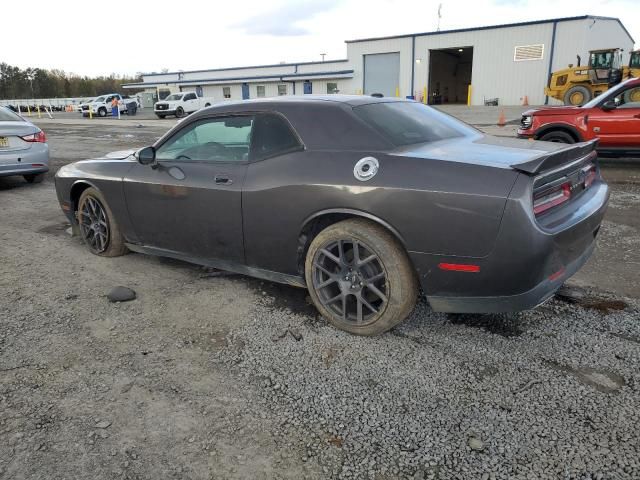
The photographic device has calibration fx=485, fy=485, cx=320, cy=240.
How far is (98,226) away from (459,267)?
11.6ft

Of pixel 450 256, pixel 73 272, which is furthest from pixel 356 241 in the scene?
pixel 73 272

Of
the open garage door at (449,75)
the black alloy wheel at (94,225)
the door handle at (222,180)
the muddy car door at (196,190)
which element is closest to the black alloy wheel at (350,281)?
the muddy car door at (196,190)

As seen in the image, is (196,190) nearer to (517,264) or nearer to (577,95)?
(517,264)

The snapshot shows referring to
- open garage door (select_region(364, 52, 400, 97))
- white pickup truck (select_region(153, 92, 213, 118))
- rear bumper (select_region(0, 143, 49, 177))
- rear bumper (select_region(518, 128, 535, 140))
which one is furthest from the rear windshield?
open garage door (select_region(364, 52, 400, 97))

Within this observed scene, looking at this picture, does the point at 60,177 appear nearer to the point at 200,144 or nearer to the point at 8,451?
the point at 200,144

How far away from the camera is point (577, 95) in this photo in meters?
22.6

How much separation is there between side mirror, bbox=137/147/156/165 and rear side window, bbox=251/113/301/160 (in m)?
1.05

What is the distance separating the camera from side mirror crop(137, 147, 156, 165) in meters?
4.01

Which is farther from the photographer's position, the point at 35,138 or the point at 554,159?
the point at 35,138

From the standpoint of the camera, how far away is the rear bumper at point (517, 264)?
8.20 ft

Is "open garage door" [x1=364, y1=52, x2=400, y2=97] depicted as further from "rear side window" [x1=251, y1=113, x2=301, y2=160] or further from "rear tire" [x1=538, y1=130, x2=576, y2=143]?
"rear side window" [x1=251, y1=113, x2=301, y2=160]

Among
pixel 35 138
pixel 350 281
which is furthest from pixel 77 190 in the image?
pixel 35 138

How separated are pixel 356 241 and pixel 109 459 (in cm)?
172

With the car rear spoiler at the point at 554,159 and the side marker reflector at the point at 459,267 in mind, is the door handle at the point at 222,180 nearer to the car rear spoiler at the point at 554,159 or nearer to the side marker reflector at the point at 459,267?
the side marker reflector at the point at 459,267
